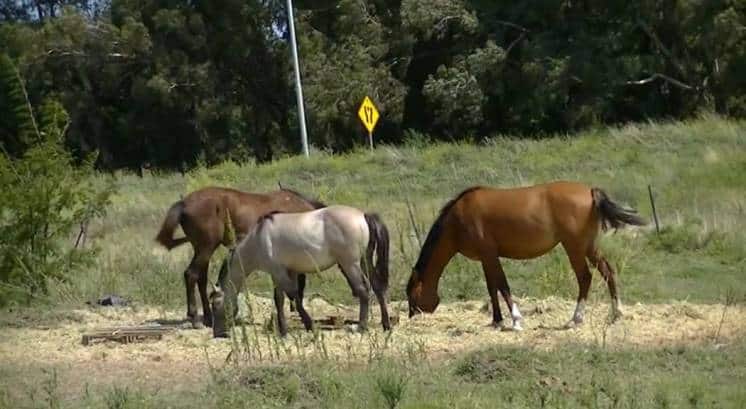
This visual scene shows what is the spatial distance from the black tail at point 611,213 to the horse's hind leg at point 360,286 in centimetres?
246

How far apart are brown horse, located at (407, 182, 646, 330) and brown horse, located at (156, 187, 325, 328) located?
1920mm

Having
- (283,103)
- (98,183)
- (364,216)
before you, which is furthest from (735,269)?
(283,103)

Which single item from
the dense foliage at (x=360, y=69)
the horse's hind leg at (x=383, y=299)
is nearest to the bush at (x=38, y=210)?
the horse's hind leg at (x=383, y=299)

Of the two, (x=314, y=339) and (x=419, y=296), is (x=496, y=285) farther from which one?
(x=314, y=339)

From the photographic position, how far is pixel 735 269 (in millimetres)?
17438

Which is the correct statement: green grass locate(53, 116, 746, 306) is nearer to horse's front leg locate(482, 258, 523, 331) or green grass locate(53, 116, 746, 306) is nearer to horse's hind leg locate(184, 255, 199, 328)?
horse's hind leg locate(184, 255, 199, 328)

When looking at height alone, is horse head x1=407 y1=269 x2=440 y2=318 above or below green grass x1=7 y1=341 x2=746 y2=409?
below

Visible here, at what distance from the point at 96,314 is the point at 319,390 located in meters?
6.47

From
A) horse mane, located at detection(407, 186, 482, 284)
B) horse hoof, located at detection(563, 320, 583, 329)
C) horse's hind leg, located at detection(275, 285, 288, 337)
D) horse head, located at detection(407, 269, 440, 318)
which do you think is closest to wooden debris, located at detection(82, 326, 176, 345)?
horse's hind leg, located at detection(275, 285, 288, 337)

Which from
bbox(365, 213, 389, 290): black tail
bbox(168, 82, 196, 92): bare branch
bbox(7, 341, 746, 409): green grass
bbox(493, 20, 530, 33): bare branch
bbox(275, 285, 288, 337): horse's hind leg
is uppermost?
bbox(493, 20, 530, 33): bare branch

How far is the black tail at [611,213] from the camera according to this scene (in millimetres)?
12242

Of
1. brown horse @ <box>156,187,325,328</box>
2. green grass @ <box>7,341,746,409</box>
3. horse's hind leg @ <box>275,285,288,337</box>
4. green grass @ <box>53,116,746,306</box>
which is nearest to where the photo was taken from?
green grass @ <box>7,341,746,409</box>

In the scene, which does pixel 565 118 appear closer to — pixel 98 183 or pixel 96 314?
pixel 98 183

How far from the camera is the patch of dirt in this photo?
405 inches
